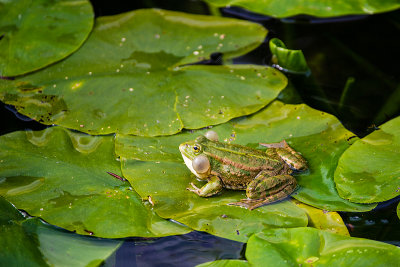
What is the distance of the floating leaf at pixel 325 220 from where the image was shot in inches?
142

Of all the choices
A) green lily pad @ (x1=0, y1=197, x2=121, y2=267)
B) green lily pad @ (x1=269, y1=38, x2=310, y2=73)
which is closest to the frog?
green lily pad @ (x1=0, y1=197, x2=121, y2=267)

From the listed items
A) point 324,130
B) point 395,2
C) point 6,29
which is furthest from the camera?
point 395,2

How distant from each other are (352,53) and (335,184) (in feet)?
8.95

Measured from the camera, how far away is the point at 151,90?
466 cm

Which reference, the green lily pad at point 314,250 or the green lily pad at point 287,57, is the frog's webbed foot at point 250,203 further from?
the green lily pad at point 287,57

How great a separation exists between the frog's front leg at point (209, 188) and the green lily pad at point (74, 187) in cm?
38

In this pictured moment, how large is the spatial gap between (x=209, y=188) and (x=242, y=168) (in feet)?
1.25

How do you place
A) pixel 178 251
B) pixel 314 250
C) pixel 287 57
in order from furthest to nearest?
1. pixel 287 57
2. pixel 178 251
3. pixel 314 250

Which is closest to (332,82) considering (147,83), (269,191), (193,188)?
(269,191)

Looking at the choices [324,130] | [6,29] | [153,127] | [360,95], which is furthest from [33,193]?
[360,95]

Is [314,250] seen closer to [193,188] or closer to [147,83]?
[193,188]

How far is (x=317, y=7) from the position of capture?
17.8ft

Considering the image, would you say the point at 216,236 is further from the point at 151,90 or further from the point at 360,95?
the point at 360,95

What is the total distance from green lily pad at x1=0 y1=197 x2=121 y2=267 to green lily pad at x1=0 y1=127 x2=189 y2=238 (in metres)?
0.11
